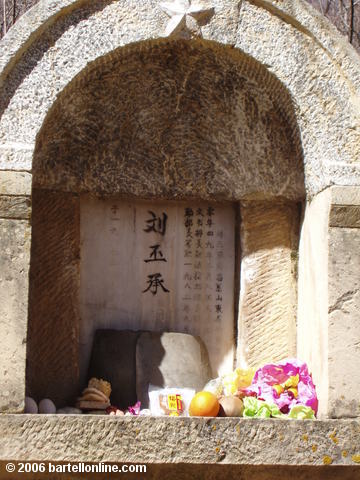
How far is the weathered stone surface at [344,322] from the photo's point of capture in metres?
4.53

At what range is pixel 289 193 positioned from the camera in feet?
16.7

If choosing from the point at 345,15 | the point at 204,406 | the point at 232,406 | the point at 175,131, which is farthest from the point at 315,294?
the point at 345,15

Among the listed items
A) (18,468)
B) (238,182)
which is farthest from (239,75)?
(18,468)

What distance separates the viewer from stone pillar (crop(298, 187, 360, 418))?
4.54 m

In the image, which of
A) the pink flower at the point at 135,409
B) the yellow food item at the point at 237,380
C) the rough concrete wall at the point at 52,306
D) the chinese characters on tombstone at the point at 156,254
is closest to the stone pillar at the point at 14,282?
the rough concrete wall at the point at 52,306

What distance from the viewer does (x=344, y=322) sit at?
459cm

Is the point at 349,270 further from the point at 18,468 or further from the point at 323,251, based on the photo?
the point at 18,468

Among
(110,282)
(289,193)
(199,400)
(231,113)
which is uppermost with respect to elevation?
(231,113)

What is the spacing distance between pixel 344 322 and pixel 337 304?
9 centimetres

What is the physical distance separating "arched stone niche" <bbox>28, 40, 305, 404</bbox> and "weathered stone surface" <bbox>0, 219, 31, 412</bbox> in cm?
53

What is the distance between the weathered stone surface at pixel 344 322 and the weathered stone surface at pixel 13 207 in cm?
148

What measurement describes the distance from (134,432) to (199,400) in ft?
1.20

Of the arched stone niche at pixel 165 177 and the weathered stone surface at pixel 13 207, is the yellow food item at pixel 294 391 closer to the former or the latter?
the arched stone niche at pixel 165 177

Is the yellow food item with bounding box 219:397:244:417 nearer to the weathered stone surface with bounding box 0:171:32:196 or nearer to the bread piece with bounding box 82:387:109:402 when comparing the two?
the bread piece with bounding box 82:387:109:402
